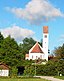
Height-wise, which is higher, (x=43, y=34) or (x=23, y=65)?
(x=43, y=34)

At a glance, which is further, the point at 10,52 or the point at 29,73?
the point at 10,52

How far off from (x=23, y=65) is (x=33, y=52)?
34.1 metres

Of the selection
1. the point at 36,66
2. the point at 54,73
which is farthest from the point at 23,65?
the point at 54,73

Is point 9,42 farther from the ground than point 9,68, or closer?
farther from the ground

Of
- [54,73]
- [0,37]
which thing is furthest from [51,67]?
[0,37]

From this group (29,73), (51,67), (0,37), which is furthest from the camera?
(0,37)

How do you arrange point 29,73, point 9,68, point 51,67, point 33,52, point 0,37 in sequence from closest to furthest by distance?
point 29,73
point 9,68
point 51,67
point 0,37
point 33,52

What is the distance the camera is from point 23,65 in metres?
76.4

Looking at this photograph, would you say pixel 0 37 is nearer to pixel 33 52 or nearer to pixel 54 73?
pixel 33 52

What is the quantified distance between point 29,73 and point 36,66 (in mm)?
10771

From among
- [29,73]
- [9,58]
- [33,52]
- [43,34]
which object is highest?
[43,34]

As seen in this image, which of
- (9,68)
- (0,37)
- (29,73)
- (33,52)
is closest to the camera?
(29,73)

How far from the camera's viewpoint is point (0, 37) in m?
95.4

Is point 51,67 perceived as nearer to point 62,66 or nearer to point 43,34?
point 62,66
